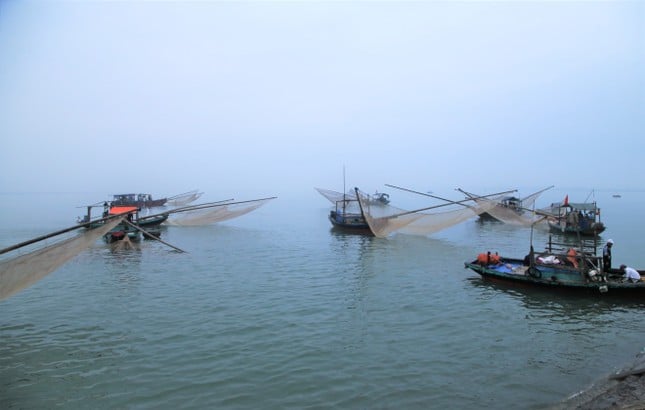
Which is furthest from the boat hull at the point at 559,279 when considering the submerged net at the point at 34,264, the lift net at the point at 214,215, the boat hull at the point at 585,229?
the lift net at the point at 214,215

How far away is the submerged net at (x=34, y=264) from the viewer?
26.2 feet

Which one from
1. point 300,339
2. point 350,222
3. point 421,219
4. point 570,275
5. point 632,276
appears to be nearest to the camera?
point 300,339

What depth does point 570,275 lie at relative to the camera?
497 inches

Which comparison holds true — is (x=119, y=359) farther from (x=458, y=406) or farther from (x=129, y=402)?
(x=458, y=406)

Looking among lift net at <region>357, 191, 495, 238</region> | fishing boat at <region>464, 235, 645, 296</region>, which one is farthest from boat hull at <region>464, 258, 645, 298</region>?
lift net at <region>357, 191, 495, 238</region>

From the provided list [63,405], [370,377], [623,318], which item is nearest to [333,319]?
[370,377]

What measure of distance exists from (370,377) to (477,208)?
1633 cm

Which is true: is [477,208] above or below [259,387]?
above

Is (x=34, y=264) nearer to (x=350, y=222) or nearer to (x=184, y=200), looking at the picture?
(x=350, y=222)

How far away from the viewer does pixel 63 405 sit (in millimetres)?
6645

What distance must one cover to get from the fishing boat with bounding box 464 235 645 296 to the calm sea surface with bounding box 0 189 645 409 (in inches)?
14.8

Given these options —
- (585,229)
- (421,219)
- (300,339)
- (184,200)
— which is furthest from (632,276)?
(184,200)

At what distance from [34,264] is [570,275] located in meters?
13.6

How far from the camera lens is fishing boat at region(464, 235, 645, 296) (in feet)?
38.9
